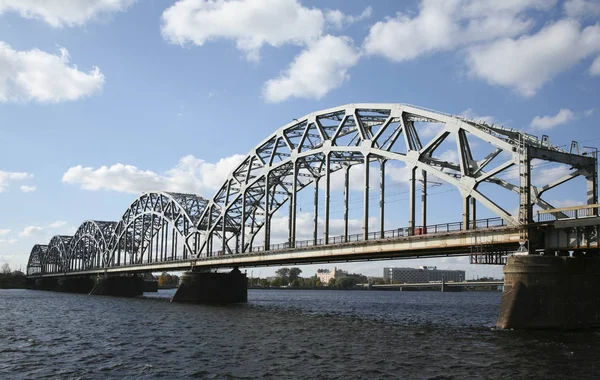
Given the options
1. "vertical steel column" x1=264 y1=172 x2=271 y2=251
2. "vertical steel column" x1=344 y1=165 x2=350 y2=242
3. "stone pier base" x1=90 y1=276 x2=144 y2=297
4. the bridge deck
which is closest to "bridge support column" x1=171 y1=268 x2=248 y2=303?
the bridge deck

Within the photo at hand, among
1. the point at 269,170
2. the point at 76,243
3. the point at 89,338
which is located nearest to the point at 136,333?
the point at 89,338

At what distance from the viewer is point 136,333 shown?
42.7 m

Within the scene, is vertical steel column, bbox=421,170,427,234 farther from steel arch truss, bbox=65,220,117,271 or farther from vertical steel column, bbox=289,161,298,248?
steel arch truss, bbox=65,220,117,271

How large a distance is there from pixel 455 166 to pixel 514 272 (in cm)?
1652

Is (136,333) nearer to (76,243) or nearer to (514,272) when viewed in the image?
(514,272)

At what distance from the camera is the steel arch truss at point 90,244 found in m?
158

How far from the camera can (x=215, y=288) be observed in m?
86.3

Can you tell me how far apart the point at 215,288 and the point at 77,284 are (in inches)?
3735

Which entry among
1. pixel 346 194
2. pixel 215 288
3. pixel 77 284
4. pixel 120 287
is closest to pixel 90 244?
pixel 77 284

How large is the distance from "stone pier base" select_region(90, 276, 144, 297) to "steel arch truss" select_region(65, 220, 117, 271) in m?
20.3

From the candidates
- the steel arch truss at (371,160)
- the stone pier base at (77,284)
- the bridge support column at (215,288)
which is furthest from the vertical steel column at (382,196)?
the stone pier base at (77,284)

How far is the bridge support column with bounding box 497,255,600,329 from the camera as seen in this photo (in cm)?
3506

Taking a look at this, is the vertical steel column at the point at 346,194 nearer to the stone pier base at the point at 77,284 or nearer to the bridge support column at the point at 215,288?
the bridge support column at the point at 215,288

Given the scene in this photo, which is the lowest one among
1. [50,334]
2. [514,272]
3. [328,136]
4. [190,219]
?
[50,334]
